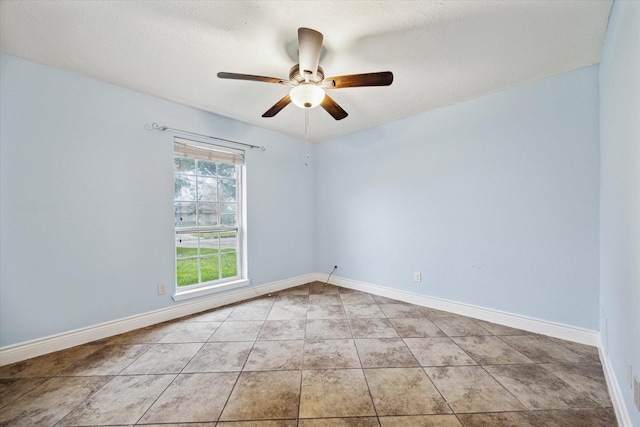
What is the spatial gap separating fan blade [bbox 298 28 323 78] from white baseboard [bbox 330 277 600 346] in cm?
277

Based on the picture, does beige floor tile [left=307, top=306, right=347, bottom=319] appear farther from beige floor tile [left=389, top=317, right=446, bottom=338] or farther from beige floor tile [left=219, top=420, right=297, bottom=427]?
beige floor tile [left=219, top=420, right=297, bottom=427]

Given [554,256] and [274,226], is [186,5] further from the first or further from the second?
[554,256]

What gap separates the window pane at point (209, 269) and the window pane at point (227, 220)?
0.46 meters

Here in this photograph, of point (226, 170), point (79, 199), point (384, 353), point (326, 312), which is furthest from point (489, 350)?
point (79, 199)

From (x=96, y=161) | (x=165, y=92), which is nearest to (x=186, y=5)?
(x=165, y=92)

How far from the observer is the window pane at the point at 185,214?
2830 millimetres

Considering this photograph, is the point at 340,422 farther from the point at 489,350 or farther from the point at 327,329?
the point at 489,350

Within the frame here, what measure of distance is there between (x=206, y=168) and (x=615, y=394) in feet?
12.9

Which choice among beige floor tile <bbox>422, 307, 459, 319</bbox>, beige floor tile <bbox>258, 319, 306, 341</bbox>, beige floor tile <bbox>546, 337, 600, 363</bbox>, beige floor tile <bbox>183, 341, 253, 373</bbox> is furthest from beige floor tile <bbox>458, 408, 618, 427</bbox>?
beige floor tile <bbox>183, 341, 253, 373</bbox>

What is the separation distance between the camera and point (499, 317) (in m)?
2.46

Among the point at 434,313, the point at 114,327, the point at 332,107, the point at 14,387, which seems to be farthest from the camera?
the point at 434,313

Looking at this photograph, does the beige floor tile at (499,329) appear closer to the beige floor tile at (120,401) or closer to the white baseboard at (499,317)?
the white baseboard at (499,317)

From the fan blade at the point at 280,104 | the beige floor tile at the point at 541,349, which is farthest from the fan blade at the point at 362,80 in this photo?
the beige floor tile at the point at 541,349

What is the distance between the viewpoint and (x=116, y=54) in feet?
6.23
